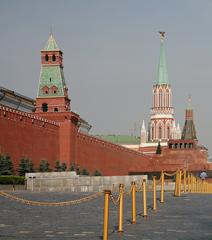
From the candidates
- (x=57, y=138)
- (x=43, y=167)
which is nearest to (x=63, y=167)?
(x=57, y=138)

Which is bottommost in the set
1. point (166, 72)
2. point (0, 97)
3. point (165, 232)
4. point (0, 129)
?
point (165, 232)

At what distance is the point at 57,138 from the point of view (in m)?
42.9

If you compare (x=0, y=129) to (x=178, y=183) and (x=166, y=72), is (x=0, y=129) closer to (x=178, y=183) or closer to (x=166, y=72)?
(x=178, y=183)

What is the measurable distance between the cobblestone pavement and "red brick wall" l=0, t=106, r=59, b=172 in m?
21.7

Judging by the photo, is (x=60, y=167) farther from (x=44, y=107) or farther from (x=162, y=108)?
(x=162, y=108)

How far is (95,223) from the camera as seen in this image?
8.73 m

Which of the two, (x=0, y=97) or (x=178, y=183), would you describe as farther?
(x=0, y=97)

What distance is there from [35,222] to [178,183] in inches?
313

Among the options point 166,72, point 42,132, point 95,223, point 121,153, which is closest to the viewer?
point 95,223

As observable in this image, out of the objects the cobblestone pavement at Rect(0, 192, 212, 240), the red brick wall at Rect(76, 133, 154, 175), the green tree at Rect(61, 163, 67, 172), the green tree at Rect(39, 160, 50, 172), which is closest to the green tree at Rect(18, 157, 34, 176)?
the green tree at Rect(39, 160, 50, 172)

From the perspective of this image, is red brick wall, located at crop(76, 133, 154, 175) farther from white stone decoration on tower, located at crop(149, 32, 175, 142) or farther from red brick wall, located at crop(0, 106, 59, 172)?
white stone decoration on tower, located at crop(149, 32, 175, 142)

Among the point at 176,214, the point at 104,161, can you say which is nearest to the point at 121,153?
the point at 104,161

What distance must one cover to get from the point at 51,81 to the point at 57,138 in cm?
535

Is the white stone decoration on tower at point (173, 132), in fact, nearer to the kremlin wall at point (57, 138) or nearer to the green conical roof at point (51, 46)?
the kremlin wall at point (57, 138)
